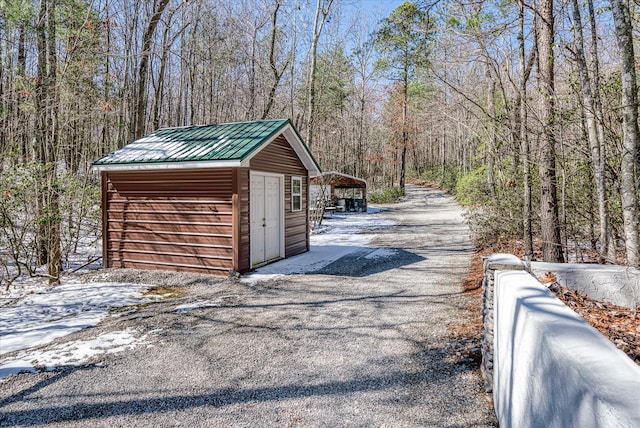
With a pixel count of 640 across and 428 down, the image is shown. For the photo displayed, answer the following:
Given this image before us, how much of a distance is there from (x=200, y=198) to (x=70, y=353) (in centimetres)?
410

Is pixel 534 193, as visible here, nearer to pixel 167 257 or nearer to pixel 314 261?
pixel 314 261

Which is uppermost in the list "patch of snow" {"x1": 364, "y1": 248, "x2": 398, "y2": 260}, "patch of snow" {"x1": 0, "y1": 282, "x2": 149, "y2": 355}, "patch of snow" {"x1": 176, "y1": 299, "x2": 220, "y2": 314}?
"patch of snow" {"x1": 364, "y1": 248, "x2": 398, "y2": 260}

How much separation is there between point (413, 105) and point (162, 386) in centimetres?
3252

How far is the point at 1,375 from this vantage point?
3.36 meters

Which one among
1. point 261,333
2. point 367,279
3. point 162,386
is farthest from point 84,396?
point 367,279

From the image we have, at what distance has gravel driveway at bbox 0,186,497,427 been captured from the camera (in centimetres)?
271

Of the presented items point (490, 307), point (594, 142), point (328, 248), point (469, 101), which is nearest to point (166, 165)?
point (328, 248)

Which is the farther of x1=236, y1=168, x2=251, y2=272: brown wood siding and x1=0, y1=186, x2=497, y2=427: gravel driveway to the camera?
x1=236, y1=168, x2=251, y2=272: brown wood siding

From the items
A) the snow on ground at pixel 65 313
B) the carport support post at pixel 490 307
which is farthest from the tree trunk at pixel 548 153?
the snow on ground at pixel 65 313

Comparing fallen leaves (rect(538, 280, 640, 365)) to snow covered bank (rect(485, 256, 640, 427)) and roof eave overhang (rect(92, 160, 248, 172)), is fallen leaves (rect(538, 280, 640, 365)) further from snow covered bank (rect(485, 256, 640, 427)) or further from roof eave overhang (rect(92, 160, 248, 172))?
roof eave overhang (rect(92, 160, 248, 172))

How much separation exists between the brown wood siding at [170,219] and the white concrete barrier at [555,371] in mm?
5778

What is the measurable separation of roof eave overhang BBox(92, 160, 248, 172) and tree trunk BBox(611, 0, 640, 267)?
5.51m

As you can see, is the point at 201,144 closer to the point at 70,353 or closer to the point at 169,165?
the point at 169,165

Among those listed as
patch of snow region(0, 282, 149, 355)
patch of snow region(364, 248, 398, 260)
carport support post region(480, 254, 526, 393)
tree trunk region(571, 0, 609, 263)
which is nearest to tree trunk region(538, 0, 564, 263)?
tree trunk region(571, 0, 609, 263)
